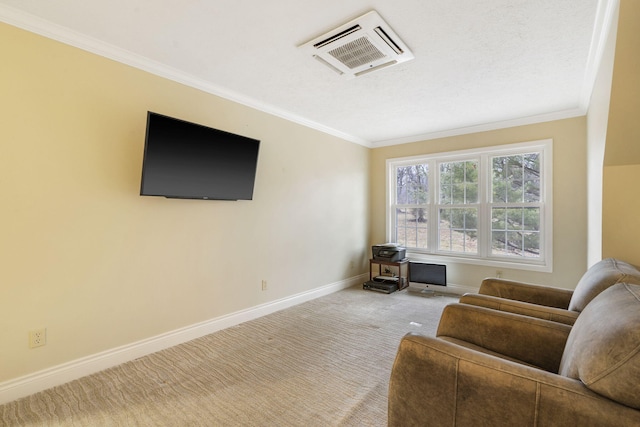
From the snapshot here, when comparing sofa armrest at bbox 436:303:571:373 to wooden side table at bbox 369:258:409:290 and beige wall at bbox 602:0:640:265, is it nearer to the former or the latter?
beige wall at bbox 602:0:640:265

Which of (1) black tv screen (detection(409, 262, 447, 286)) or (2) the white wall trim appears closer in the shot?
(2) the white wall trim

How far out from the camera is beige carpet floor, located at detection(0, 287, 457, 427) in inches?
67.3

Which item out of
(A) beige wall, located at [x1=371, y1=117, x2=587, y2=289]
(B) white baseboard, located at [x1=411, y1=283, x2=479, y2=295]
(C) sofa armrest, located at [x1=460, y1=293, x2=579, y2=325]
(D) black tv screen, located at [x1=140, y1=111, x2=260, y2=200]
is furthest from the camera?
(B) white baseboard, located at [x1=411, y1=283, x2=479, y2=295]

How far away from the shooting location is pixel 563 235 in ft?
11.8

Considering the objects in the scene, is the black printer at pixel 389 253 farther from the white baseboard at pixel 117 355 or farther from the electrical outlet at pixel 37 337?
the electrical outlet at pixel 37 337

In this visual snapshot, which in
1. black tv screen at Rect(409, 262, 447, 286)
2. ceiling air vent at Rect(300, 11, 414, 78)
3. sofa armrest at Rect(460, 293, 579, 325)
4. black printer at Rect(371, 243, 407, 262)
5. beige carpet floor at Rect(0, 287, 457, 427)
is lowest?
beige carpet floor at Rect(0, 287, 457, 427)

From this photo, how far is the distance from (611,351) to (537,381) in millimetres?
224

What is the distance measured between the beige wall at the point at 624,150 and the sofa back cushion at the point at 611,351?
1113 millimetres

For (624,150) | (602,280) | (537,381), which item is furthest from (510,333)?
(624,150)

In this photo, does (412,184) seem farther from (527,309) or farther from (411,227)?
(527,309)

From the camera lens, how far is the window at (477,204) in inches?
151

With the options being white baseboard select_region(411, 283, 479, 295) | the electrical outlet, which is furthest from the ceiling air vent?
white baseboard select_region(411, 283, 479, 295)

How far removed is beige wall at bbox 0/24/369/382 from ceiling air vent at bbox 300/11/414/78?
124 cm

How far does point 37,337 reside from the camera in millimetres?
1964
